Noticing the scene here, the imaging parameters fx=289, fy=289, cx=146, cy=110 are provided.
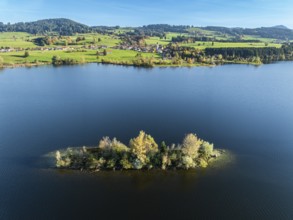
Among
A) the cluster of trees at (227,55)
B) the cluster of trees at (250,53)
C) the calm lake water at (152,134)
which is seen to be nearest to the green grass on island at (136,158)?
the calm lake water at (152,134)

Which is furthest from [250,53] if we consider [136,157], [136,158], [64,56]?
[136,158]

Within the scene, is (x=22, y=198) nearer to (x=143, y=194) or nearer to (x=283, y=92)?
(x=143, y=194)

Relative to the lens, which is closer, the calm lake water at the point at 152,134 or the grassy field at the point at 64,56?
the calm lake water at the point at 152,134

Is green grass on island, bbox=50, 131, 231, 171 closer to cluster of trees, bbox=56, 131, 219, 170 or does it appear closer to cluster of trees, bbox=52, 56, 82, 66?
cluster of trees, bbox=56, 131, 219, 170

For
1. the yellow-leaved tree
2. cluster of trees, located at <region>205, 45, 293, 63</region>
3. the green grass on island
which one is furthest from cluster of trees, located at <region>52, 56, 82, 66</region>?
the yellow-leaved tree

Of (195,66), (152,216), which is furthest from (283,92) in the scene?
(152,216)

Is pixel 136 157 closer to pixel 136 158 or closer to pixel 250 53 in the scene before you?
pixel 136 158

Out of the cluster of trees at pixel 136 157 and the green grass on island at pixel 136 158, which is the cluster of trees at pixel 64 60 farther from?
the cluster of trees at pixel 136 157

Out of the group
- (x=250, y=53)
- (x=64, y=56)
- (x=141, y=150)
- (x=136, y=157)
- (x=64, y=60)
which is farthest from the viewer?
(x=250, y=53)
